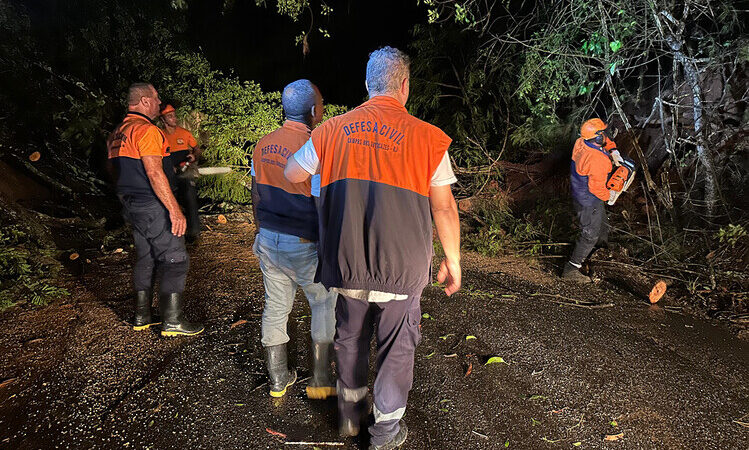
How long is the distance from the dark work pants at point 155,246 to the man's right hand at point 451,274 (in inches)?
99.5

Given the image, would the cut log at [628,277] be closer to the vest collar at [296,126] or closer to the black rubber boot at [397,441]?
the black rubber boot at [397,441]

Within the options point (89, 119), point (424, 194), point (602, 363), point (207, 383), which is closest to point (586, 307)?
point (602, 363)

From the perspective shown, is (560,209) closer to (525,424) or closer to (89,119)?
(525,424)

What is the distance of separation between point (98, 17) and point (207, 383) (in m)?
7.56

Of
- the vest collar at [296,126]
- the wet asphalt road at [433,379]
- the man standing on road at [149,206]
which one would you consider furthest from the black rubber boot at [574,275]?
the man standing on road at [149,206]

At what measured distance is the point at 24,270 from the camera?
4.72m

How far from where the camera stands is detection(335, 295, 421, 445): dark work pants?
2.26 meters

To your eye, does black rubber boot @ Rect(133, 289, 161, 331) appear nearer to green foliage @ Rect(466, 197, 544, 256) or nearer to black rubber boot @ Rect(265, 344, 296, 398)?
black rubber boot @ Rect(265, 344, 296, 398)

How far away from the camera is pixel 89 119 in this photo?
713 centimetres

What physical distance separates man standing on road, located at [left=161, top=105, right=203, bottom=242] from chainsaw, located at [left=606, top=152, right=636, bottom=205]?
5858mm

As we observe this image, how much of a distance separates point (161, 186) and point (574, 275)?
5.00m

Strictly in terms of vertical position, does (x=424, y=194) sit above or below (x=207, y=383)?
above

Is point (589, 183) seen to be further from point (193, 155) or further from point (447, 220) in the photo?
point (193, 155)

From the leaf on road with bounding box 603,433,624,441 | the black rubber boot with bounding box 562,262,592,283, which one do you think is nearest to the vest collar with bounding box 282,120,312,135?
the leaf on road with bounding box 603,433,624,441
